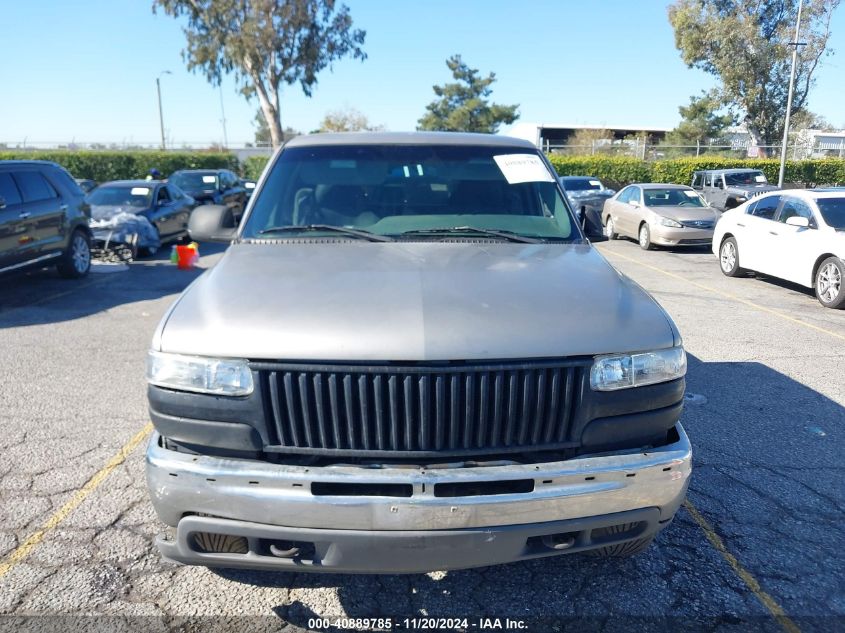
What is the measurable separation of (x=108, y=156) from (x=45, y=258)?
27486 millimetres

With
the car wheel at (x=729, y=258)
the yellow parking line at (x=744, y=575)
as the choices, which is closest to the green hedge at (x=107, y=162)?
the car wheel at (x=729, y=258)

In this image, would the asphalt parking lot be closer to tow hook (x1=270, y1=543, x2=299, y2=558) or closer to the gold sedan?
tow hook (x1=270, y1=543, x2=299, y2=558)

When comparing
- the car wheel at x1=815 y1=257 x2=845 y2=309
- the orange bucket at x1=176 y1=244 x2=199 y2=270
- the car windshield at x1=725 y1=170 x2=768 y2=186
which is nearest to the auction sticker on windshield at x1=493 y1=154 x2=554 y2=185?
the car wheel at x1=815 y1=257 x2=845 y2=309

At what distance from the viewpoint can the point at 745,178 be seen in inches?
817

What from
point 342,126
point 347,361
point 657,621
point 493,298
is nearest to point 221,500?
point 347,361

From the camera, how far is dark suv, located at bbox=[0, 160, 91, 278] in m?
8.87

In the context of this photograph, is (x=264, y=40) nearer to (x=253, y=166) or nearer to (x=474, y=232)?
(x=253, y=166)

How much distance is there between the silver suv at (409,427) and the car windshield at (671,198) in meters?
14.2

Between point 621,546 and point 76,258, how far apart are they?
10266 millimetres

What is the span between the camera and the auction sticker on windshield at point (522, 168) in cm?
393

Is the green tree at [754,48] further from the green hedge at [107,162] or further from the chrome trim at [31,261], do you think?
the chrome trim at [31,261]

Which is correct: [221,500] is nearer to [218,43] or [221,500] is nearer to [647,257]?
[647,257]

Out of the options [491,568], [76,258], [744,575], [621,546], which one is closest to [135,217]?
[76,258]

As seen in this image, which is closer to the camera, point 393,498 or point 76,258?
point 393,498
